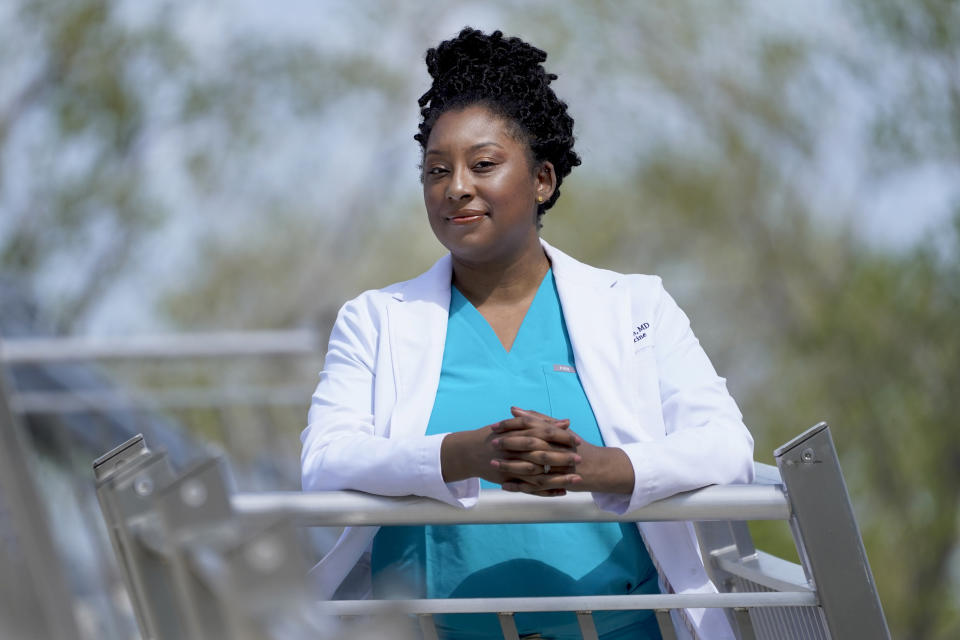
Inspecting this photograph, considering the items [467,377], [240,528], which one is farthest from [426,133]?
[240,528]

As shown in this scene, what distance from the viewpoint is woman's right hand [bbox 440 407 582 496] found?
1.72m

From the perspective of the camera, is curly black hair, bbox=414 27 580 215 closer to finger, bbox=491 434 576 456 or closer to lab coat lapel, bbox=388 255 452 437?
lab coat lapel, bbox=388 255 452 437

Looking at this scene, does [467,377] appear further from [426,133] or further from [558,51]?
[558,51]

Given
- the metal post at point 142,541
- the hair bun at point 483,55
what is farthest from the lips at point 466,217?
the metal post at point 142,541

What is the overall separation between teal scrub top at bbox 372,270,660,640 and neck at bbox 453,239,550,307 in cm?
17

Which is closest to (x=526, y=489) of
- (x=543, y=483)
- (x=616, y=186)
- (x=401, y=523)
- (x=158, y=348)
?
(x=543, y=483)

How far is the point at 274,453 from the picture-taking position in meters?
5.25

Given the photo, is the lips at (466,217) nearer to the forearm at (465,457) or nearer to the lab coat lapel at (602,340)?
the lab coat lapel at (602,340)

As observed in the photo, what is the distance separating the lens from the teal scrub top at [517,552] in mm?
1935

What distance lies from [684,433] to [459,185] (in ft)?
2.01

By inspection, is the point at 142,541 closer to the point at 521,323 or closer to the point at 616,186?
the point at 521,323

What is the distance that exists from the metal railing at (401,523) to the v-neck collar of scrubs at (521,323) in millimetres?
461

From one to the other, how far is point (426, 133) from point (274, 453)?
3.13m

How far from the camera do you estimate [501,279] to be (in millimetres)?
2264
